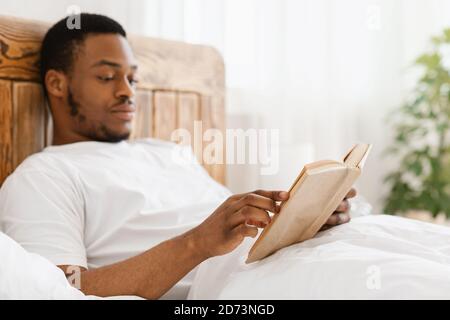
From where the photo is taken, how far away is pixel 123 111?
1304mm

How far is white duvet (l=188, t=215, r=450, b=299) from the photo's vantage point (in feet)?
2.05

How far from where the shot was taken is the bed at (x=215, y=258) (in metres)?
0.63

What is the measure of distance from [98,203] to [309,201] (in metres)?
0.50

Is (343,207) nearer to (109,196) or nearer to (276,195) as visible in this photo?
(276,195)

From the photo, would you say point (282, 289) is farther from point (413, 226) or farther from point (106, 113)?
point (106, 113)

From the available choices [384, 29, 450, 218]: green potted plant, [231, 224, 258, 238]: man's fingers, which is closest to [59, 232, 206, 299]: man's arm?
[231, 224, 258, 238]: man's fingers

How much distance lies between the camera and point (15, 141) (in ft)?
4.17

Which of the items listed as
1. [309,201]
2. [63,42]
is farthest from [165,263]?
[63,42]

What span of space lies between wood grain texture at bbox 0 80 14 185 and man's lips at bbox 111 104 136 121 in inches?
9.2

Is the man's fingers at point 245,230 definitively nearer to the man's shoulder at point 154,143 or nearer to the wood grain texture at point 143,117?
the man's shoulder at point 154,143

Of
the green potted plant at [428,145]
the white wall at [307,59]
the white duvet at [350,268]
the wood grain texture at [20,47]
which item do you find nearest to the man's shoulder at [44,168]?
the wood grain texture at [20,47]

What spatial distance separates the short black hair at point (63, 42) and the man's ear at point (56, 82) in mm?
12

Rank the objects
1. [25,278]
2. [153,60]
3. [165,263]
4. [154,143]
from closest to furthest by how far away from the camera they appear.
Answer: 1. [25,278]
2. [165,263]
3. [154,143]
4. [153,60]
